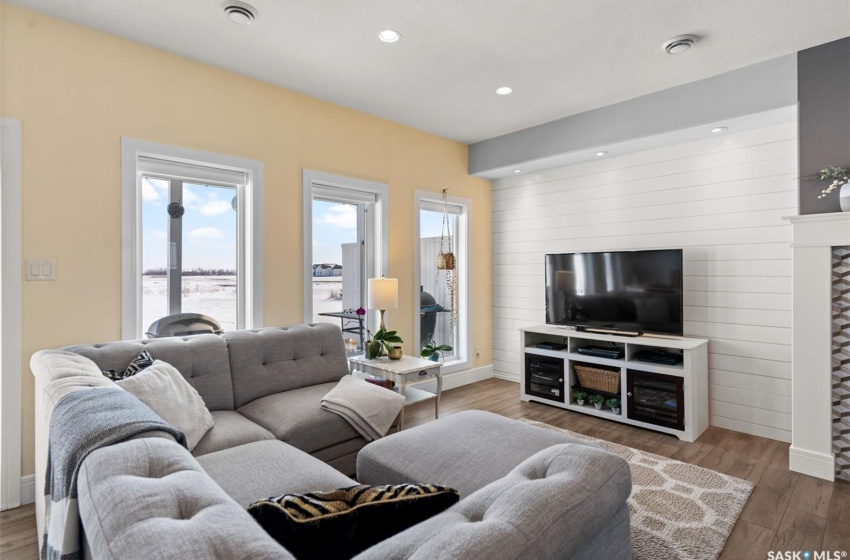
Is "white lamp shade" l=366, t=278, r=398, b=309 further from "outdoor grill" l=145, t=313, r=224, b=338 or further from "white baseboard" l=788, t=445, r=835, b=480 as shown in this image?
"white baseboard" l=788, t=445, r=835, b=480

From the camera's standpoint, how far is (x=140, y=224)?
2869mm

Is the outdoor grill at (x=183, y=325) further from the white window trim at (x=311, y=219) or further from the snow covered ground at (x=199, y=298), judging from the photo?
the white window trim at (x=311, y=219)

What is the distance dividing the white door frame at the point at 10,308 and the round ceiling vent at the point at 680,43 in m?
3.74

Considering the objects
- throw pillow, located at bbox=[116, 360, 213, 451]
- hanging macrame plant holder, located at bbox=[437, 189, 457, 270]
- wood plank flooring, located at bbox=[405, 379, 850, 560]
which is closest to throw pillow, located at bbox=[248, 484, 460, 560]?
throw pillow, located at bbox=[116, 360, 213, 451]

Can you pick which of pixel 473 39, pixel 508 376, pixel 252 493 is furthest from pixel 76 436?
pixel 508 376

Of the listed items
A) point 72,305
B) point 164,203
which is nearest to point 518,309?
point 164,203

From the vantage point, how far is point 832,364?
267 centimetres

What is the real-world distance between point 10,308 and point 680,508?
3675mm

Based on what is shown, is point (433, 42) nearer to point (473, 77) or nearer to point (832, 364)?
point (473, 77)

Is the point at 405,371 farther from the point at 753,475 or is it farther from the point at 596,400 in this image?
the point at 753,475

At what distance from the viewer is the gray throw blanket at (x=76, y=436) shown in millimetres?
985

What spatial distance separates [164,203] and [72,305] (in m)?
0.84

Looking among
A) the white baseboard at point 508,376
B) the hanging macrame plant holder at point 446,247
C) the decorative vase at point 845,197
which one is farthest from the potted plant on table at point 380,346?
the decorative vase at point 845,197

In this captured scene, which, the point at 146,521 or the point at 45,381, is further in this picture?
the point at 45,381
